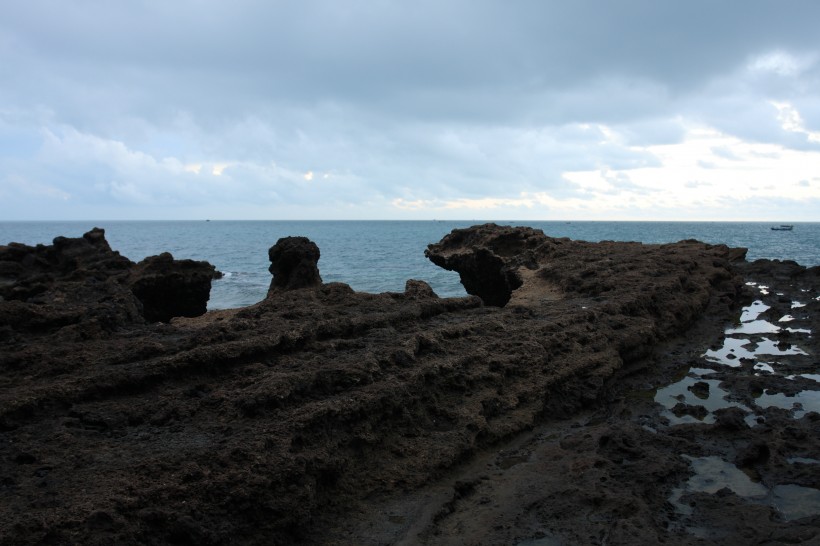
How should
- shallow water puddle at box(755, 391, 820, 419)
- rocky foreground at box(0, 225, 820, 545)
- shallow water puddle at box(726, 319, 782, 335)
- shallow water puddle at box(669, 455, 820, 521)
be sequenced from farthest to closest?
shallow water puddle at box(726, 319, 782, 335) < shallow water puddle at box(755, 391, 820, 419) < shallow water puddle at box(669, 455, 820, 521) < rocky foreground at box(0, 225, 820, 545)

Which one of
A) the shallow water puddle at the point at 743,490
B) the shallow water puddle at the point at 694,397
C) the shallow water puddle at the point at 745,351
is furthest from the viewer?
the shallow water puddle at the point at 745,351

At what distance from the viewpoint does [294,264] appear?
1433 centimetres

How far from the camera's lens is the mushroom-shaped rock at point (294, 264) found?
555 inches

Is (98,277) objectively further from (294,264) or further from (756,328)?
(756,328)

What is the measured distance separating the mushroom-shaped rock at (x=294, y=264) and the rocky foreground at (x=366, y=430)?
3.54 metres

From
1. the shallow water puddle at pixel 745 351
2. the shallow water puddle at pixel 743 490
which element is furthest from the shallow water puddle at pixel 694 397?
the shallow water puddle at pixel 745 351

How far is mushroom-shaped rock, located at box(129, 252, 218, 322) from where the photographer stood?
16234mm

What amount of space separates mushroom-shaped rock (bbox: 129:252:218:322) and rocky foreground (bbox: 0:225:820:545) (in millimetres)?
5923

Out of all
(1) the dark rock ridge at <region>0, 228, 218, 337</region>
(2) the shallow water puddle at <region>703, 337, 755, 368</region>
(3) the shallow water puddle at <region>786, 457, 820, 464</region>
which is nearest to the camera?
(3) the shallow water puddle at <region>786, 457, 820, 464</region>

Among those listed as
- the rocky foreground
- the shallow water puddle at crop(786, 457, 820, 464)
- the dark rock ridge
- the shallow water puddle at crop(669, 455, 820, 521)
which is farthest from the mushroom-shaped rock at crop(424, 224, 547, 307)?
the shallow water puddle at crop(669, 455, 820, 521)

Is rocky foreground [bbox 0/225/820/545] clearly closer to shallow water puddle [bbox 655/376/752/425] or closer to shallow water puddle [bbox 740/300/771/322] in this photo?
shallow water puddle [bbox 655/376/752/425]

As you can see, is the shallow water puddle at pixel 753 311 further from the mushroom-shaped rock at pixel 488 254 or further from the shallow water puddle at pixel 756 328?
the mushroom-shaped rock at pixel 488 254

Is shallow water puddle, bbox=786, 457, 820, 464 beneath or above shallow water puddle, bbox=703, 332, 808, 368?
beneath

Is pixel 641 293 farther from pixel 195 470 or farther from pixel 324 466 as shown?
pixel 195 470
